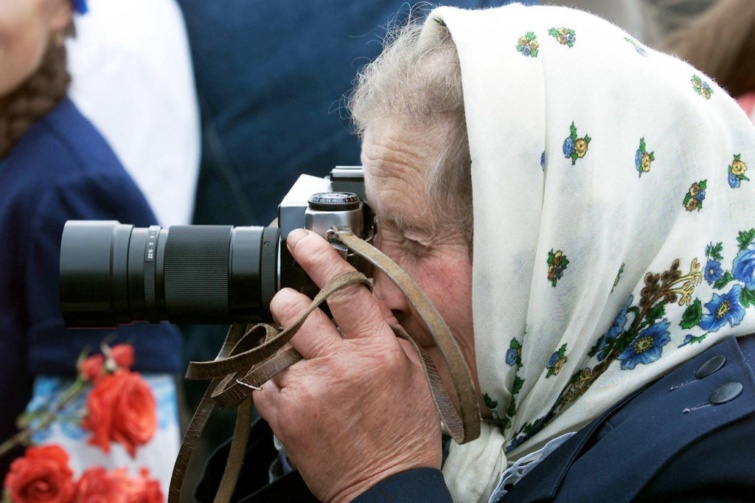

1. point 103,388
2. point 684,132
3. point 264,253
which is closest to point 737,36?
point 684,132

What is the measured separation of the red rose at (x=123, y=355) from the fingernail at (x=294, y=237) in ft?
2.25

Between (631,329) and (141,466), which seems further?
(141,466)

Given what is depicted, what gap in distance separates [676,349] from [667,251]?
133 mm

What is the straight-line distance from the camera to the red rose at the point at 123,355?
1.71m

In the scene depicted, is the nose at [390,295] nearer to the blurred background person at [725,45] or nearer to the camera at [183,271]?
the camera at [183,271]

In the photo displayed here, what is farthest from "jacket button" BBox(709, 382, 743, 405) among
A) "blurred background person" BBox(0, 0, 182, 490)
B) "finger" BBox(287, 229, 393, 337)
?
"blurred background person" BBox(0, 0, 182, 490)

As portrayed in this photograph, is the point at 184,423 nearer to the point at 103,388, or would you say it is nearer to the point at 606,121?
the point at 103,388

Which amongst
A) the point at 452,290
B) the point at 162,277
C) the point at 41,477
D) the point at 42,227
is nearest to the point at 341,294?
the point at 452,290

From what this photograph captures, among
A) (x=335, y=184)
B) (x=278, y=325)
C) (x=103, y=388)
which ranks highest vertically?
(x=335, y=184)

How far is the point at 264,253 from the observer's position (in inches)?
47.9

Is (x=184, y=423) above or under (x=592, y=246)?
under

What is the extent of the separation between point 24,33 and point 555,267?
42.8 inches

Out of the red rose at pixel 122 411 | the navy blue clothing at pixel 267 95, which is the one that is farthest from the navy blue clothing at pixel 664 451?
the navy blue clothing at pixel 267 95

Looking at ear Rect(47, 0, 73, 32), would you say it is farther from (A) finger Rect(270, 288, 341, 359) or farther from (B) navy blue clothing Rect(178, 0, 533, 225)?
(A) finger Rect(270, 288, 341, 359)
